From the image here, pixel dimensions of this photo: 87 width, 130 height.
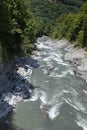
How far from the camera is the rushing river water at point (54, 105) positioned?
4056 cm

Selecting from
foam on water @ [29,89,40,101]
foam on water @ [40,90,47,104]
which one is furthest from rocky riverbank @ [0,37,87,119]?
foam on water @ [40,90,47,104]

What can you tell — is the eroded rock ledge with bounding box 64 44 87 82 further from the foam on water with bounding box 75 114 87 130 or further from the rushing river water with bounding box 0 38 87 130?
the foam on water with bounding box 75 114 87 130

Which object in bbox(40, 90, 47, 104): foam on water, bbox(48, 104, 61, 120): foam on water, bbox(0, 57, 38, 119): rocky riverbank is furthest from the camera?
bbox(40, 90, 47, 104): foam on water

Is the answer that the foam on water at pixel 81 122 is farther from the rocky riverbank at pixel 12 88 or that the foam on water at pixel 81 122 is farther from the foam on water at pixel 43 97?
the rocky riverbank at pixel 12 88

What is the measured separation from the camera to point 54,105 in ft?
153

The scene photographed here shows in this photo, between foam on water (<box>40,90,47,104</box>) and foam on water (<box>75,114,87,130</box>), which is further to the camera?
foam on water (<box>40,90,47,104</box>)

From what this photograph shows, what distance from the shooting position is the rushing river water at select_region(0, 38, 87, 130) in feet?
133

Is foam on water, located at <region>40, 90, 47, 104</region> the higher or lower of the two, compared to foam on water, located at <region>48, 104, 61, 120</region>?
lower

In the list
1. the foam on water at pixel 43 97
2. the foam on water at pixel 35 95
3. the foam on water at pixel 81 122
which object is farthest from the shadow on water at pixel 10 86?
the foam on water at pixel 81 122

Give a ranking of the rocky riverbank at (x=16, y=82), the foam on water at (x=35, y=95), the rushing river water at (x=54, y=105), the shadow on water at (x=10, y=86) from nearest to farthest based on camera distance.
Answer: the shadow on water at (x=10, y=86) → the rushing river water at (x=54, y=105) → the rocky riverbank at (x=16, y=82) → the foam on water at (x=35, y=95)

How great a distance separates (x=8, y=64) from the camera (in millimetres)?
52344

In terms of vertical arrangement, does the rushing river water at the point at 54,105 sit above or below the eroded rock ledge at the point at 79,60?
above

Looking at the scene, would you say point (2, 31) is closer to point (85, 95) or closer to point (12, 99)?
point (12, 99)

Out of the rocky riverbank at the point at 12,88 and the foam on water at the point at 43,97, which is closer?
the rocky riverbank at the point at 12,88
